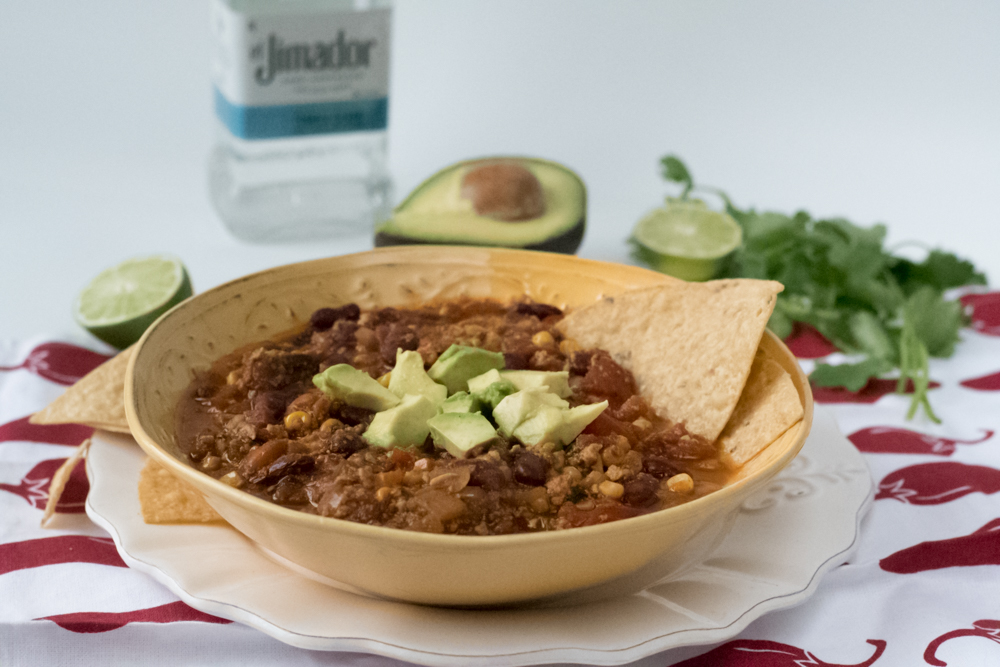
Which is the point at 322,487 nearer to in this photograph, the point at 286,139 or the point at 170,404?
the point at 170,404

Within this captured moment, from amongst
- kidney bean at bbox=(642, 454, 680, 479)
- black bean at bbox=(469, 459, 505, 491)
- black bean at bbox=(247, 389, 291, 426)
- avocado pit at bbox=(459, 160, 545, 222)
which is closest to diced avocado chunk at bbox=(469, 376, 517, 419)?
black bean at bbox=(469, 459, 505, 491)

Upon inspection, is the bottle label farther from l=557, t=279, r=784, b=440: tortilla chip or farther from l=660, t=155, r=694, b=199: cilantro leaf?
l=557, t=279, r=784, b=440: tortilla chip

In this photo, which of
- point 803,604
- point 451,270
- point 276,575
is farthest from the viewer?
point 451,270

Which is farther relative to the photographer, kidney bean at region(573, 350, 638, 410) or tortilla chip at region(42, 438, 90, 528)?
kidney bean at region(573, 350, 638, 410)

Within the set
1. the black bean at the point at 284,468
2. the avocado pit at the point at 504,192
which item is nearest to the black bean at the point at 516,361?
the black bean at the point at 284,468

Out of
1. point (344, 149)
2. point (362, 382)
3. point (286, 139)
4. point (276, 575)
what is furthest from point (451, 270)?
point (344, 149)

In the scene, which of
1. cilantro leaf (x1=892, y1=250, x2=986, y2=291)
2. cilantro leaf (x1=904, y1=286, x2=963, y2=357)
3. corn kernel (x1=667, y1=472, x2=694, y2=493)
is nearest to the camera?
corn kernel (x1=667, y1=472, x2=694, y2=493)

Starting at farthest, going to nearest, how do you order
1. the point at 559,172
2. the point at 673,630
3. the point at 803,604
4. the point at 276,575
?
1. the point at 559,172
2. the point at 803,604
3. the point at 276,575
4. the point at 673,630
